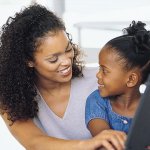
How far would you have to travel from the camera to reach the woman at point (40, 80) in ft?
4.03

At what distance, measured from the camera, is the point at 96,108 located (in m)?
1.18

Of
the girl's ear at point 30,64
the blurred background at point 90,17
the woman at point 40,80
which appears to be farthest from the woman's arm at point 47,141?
the blurred background at point 90,17

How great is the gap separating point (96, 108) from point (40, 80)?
320 millimetres

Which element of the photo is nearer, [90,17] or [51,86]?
[51,86]

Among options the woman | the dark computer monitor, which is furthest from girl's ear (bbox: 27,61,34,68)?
the dark computer monitor

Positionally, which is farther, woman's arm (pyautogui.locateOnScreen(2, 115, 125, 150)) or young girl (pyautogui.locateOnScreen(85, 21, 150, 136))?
young girl (pyautogui.locateOnScreen(85, 21, 150, 136))

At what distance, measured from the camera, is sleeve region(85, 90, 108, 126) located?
1.15m

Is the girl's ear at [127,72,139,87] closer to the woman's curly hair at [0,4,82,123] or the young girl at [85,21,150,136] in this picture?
the young girl at [85,21,150,136]

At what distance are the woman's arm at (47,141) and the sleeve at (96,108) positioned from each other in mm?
180

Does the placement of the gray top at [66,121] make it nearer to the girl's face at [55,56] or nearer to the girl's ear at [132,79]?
the girl's face at [55,56]

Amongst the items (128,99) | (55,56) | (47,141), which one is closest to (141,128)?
(47,141)

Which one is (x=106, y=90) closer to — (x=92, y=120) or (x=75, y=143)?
(x=92, y=120)

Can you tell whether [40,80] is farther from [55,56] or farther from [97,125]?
[97,125]

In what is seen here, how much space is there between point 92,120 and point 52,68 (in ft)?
0.79
